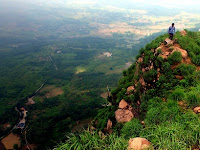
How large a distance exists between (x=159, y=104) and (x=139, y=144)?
16.6 feet

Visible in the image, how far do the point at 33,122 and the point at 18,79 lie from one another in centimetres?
4359

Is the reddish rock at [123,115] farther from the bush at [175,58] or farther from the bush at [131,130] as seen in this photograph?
the bush at [175,58]


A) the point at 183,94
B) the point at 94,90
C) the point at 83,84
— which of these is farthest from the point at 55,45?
the point at 183,94

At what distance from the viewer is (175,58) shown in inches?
549

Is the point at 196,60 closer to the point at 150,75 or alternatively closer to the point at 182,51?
the point at 182,51

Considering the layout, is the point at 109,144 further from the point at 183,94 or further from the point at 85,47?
the point at 85,47

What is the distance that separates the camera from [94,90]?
210 feet

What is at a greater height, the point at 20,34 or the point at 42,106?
the point at 20,34

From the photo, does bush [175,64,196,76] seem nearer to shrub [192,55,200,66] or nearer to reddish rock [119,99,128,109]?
shrub [192,55,200,66]

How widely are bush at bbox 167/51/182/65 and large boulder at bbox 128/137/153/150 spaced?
837 centimetres

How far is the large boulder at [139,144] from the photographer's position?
7332 mm

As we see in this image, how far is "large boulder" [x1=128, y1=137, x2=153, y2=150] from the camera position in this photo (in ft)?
24.1

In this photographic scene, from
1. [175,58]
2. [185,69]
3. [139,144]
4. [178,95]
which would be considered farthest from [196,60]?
[139,144]

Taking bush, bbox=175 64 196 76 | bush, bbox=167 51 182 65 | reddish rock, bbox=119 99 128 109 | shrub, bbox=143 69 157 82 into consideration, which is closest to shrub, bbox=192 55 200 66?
bush, bbox=175 64 196 76
